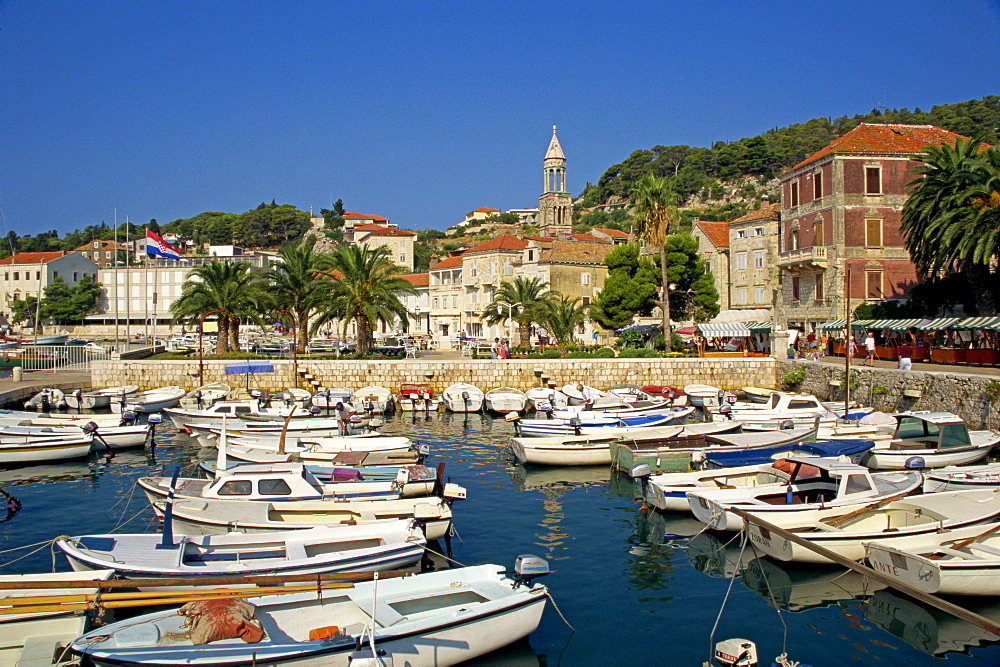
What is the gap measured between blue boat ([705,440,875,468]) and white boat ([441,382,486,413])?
20193 mm

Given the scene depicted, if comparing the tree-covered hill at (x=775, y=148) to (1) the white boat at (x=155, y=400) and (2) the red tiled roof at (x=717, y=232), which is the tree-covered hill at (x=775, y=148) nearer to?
(2) the red tiled roof at (x=717, y=232)

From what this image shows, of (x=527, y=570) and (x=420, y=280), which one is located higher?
(x=420, y=280)

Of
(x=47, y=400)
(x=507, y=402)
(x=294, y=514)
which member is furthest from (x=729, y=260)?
(x=294, y=514)

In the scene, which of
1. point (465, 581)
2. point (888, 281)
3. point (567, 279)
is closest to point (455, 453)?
point (465, 581)

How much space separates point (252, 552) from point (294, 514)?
3.13m

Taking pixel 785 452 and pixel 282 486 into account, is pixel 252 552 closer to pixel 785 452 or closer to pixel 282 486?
pixel 282 486

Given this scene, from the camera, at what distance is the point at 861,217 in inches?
1955

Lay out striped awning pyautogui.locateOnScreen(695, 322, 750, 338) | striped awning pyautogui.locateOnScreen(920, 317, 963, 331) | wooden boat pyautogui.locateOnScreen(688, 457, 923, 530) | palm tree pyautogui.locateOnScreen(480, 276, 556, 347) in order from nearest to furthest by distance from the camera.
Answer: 1. wooden boat pyautogui.locateOnScreen(688, 457, 923, 530)
2. striped awning pyautogui.locateOnScreen(920, 317, 963, 331)
3. striped awning pyautogui.locateOnScreen(695, 322, 750, 338)
4. palm tree pyautogui.locateOnScreen(480, 276, 556, 347)

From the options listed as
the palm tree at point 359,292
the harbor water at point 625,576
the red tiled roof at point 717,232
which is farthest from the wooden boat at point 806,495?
the red tiled roof at point 717,232

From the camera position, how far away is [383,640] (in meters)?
11.4

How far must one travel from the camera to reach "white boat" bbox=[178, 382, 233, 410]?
143 feet

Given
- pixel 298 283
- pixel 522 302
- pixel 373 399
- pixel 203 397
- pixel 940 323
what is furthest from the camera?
pixel 522 302

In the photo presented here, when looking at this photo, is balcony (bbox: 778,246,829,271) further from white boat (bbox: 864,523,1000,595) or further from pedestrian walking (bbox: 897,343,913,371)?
white boat (bbox: 864,523,1000,595)

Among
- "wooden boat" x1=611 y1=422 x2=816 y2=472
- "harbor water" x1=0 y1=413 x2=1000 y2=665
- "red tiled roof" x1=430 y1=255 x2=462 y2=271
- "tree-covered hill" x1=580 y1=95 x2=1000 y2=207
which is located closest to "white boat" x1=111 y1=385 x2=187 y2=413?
"harbor water" x1=0 y1=413 x2=1000 y2=665
